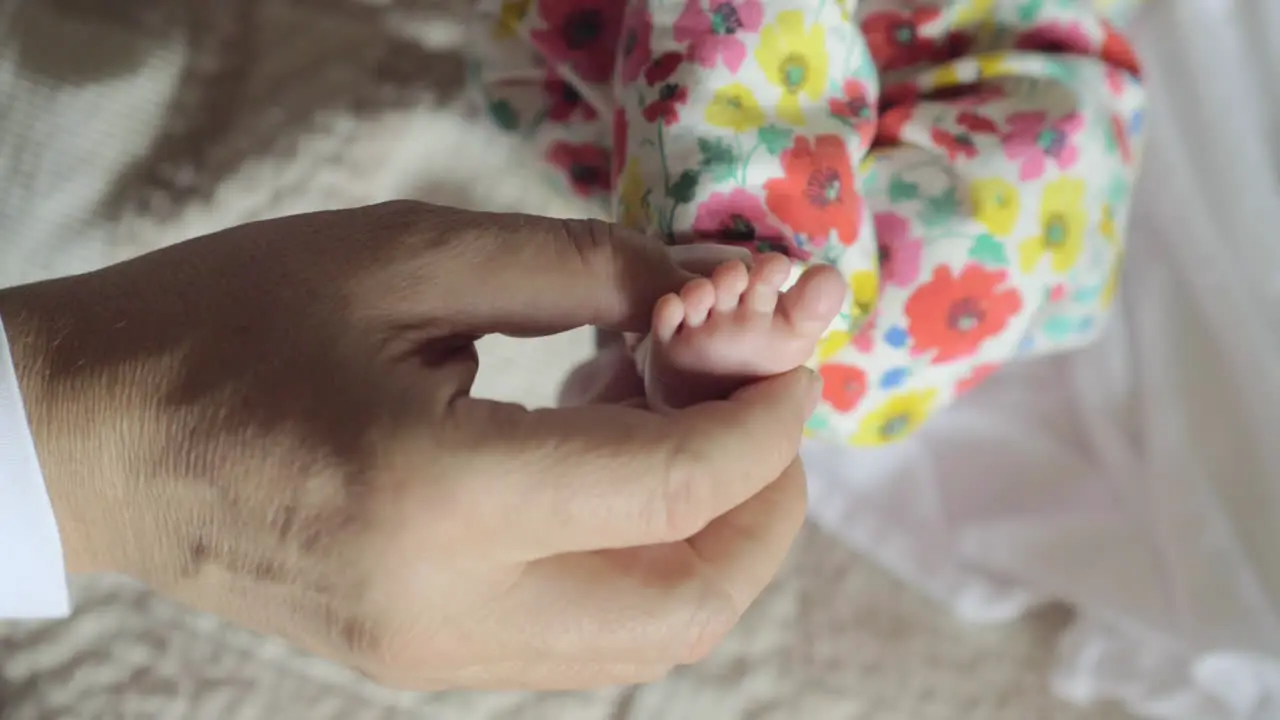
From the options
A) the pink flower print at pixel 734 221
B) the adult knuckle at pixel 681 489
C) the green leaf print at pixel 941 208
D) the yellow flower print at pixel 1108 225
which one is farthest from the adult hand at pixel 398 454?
the yellow flower print at pixel 1108 225

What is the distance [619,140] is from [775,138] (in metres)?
0.10

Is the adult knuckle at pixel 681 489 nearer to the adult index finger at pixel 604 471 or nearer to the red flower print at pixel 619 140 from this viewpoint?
the adult index finger at pixel 604 471

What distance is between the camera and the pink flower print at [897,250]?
671 millimetres

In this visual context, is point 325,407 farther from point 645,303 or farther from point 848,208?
point 848,208

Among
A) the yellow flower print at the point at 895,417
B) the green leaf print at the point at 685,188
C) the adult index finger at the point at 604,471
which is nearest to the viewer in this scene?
the adult index finger at the point at 604,471

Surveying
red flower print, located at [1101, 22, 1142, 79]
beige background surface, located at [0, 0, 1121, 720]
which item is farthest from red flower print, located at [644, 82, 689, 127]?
red flower print, located at [1101, 22, 1142, 79]

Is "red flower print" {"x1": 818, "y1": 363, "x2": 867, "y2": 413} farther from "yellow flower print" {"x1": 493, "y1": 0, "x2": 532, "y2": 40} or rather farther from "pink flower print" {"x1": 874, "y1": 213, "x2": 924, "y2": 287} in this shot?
"yellow flower print" {"x1": 493, "y1": 0, "x2": 532, "y2": 40}

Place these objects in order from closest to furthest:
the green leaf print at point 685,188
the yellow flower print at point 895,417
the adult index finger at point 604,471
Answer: the adult index finger at point 604,471 < the green leaf print at point 685,188 < the yellow flower print at point 895,417

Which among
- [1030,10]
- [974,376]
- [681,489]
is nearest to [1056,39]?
[1030,10]

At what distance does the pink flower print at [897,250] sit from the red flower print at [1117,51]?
0.21 meters

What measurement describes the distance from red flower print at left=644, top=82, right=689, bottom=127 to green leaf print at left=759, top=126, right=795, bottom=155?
1.9 inches

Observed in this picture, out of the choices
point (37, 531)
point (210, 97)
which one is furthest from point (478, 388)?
point (37, 531)

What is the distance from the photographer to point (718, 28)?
24.7 inches

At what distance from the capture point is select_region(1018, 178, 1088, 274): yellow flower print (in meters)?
0.68
